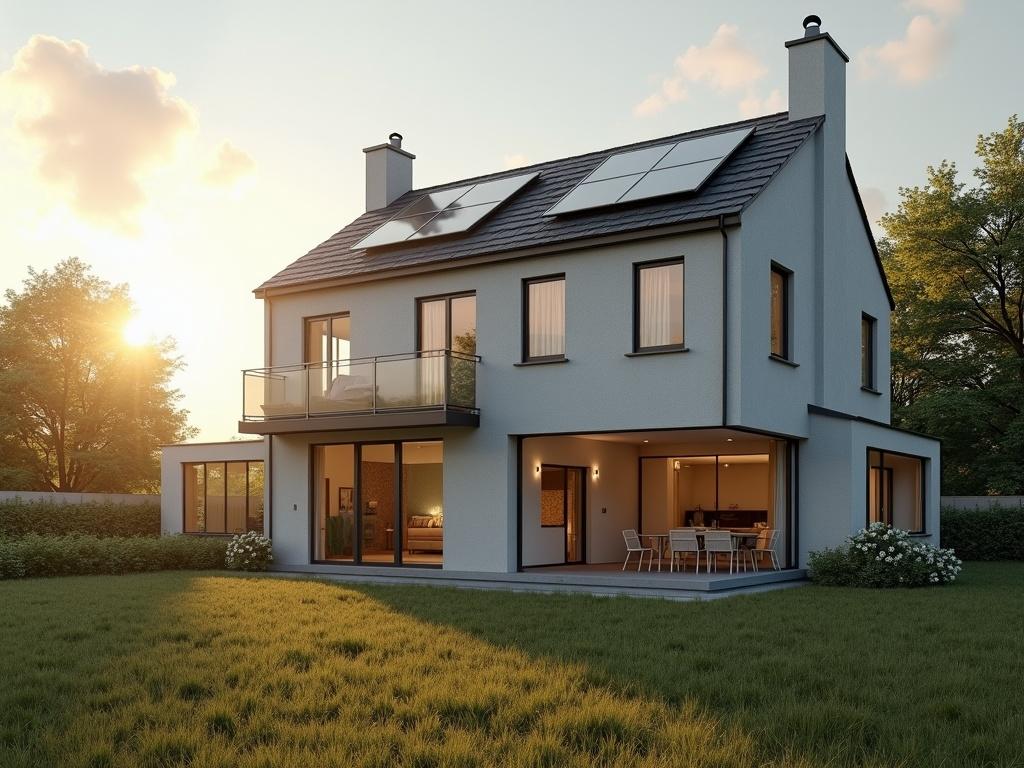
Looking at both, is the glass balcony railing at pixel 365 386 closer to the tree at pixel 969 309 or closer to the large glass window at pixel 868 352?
the large glass window at pixel 868 352

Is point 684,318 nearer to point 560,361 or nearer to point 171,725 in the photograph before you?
point 560,361

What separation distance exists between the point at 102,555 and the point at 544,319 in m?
9.05

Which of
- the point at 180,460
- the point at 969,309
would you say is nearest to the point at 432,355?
the point at 180,460

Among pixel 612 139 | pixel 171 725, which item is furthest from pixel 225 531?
pixel 171 725

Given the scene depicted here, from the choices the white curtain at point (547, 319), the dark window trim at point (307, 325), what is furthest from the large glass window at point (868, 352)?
the dark window trim at point (307, 325)

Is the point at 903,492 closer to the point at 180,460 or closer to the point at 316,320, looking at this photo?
the point at 316,320

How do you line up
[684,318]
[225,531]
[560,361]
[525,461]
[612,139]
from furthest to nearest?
[225,531], [612,139], [525,461], [560,361], [684,318]

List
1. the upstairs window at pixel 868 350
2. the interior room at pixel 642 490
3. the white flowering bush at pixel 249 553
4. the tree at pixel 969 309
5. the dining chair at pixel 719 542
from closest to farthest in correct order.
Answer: the dining chair at pixel 719 542 < the interior room at pixel 642 490 < the white flowering bush at pixel 249 553 < the upstairs window at pixel 868 350 < the tree at pixel 969 309

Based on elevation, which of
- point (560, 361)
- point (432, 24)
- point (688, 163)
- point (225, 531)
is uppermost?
point (432, 24)

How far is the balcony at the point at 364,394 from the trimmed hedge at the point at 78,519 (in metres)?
4.87

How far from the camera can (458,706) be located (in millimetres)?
6652

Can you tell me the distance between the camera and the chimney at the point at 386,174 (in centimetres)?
2383

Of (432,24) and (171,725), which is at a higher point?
(432,24)

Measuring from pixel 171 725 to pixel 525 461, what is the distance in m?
12.1
